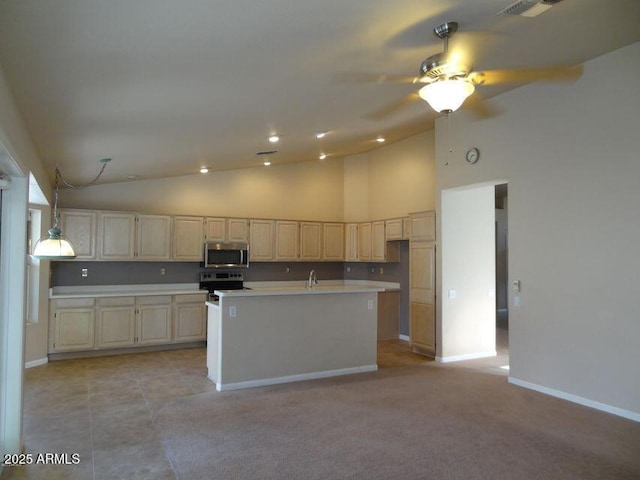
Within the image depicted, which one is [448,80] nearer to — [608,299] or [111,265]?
[608,299]

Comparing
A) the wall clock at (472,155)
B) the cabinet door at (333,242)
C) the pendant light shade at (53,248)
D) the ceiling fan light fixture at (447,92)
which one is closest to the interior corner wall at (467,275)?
the wall clock at (472,155)

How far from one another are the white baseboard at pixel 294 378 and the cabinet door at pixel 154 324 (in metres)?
2.29

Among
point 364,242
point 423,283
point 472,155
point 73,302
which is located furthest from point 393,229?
point 73,302

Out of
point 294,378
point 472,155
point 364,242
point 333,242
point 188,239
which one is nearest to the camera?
point 294,378

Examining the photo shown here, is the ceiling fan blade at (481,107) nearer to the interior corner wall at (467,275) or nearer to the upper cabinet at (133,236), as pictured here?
the interior corner wall at (467,275)

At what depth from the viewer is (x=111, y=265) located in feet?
23.0

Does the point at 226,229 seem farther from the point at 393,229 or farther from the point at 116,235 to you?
the point at 393,229

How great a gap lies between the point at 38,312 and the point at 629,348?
6883 mm

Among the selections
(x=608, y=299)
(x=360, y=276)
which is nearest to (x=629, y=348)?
(x=608, y=299)

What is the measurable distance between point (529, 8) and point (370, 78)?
4.53 feet

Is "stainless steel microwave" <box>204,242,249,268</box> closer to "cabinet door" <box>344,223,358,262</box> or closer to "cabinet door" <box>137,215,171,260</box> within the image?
"cabinet door" <box>137,215,171,260</box>

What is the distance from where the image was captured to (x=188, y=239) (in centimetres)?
730

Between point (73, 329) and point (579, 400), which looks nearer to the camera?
point (579, 400)

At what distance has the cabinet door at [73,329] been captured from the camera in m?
6.16
